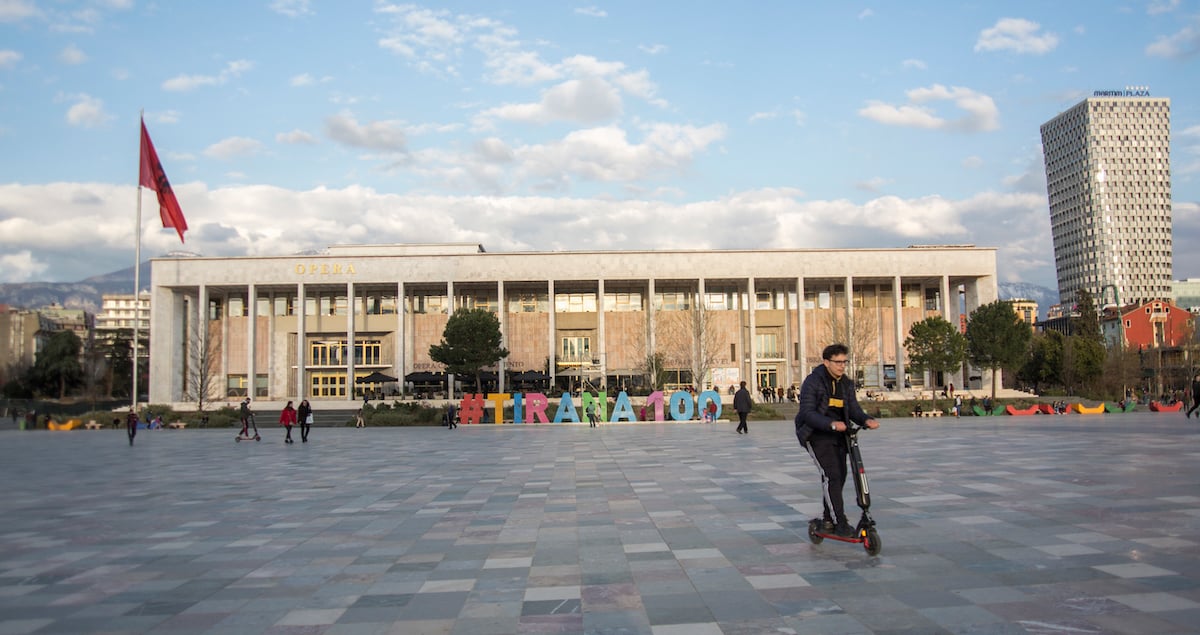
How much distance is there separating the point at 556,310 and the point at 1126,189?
459 ft

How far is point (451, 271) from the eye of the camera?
63.3 meters

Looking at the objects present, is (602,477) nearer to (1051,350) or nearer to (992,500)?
(992,500)

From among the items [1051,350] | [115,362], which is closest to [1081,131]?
[1051,350]

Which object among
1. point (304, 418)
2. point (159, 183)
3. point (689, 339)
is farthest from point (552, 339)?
point (304, 418)

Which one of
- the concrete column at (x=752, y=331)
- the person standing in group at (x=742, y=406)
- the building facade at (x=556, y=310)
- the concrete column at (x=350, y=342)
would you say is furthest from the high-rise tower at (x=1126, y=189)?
the person standing in group at (x=742, y=406)

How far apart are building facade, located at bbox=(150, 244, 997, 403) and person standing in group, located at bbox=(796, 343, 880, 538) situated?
176 ft

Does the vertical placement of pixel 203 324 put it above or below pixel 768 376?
above

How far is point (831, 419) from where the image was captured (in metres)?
7.04

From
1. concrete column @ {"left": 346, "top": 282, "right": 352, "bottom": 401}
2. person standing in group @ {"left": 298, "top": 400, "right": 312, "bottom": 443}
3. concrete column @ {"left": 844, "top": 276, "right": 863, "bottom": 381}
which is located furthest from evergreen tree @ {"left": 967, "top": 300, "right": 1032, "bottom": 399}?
concrete column @ {"left": 346, "top": 282, "right": 352, "bottom": 401}

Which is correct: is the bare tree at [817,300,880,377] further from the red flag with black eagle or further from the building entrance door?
the red flag with black eagle

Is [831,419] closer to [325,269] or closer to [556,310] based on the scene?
[556,310]

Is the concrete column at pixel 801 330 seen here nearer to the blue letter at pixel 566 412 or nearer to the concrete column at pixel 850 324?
the concrete column at pixel 850 324

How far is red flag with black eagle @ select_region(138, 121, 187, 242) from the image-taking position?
3831 cm

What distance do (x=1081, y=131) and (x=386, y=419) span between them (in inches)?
6368
